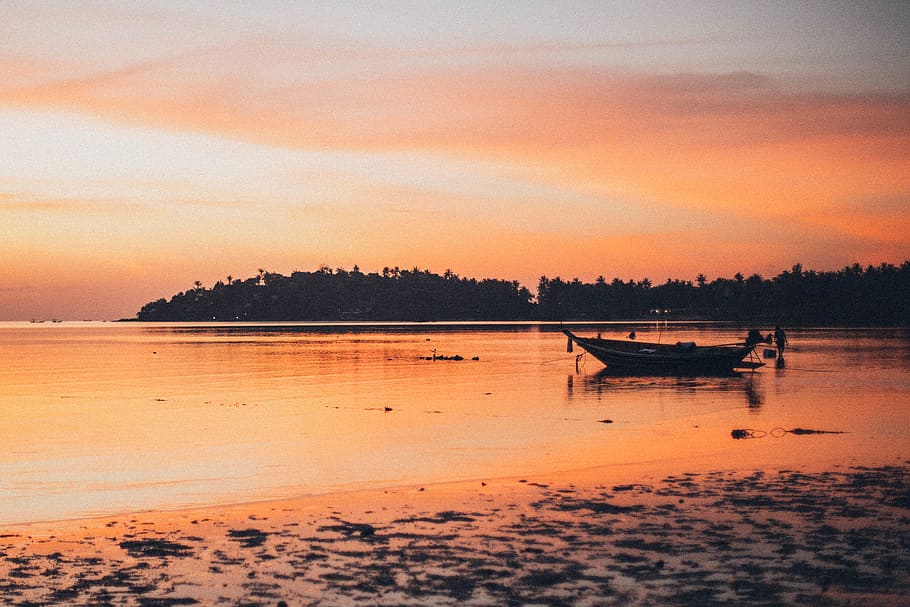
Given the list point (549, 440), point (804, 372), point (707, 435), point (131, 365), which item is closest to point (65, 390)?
point (131, 365)

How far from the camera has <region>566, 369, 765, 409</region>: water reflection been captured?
4456 cm

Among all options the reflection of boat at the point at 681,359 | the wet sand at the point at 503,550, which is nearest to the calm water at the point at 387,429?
the reflection of boat at the point at 681,359

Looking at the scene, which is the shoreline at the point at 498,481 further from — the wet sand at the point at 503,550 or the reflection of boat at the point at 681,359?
the reflection of boat at the point at 681,359

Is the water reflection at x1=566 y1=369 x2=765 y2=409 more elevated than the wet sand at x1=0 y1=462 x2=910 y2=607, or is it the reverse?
the wet sand at x1=0 y1=462 x2=910 y2=607

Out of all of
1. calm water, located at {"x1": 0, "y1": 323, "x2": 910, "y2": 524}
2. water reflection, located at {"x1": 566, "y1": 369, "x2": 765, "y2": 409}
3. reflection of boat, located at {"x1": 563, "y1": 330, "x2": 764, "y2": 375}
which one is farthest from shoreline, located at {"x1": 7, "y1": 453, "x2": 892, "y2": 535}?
reflection of boat, located at {"x1": 563, "y1": 330, "x2": 764, "y2": 375}

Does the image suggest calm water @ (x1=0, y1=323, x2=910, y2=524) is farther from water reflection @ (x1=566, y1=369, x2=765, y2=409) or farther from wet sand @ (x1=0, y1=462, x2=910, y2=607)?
wet sand @ (x1=0, y1=462, x2=910, y2=607)

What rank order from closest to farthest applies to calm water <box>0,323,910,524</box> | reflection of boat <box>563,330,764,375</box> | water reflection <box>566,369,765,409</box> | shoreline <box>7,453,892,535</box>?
shoreline <box>7,453,892,535</box> → calm water <box>0,323,910,524</box> → water reflection <box>566,369,765,409</box> → reflection of boat <box>563,330,764,375</box>

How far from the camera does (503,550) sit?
1327cm

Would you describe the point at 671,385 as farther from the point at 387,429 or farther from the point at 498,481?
the point at 498,481

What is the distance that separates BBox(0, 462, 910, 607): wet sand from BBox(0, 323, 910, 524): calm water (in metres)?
2.96

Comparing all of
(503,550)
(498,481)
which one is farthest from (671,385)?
(503,550)

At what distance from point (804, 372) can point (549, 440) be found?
36600 millimetres

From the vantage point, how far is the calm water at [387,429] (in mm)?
21469

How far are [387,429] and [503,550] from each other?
60.6ft
